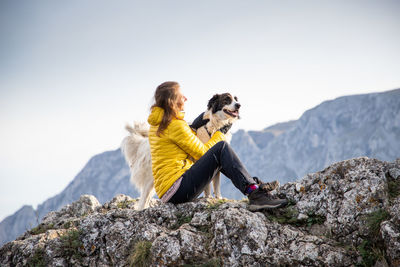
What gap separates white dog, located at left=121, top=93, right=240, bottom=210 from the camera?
7.01m

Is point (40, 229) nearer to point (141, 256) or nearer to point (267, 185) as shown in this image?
point (141, 256)

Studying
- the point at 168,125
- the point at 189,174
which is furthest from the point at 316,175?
the point at 168,125

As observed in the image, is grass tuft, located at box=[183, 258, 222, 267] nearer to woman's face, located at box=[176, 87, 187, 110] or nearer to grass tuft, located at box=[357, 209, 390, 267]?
grass tuft, located at box=[357, 209, 390, 267]

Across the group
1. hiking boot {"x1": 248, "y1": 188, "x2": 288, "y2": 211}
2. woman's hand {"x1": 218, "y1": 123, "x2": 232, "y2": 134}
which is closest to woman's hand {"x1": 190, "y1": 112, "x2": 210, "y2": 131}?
woman's hand {"x1": 218, "y1": 123, "x2": 232, "y2": 134}

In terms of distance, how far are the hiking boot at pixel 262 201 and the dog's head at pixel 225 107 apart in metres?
2.53

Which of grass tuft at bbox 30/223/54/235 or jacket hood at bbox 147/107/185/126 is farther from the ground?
jacket hood at bbox 147/107/185/126

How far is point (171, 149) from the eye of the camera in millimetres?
5195

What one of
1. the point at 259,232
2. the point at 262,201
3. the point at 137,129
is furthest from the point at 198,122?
the point at 259,232

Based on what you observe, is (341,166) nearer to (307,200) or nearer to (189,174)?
(307,200)

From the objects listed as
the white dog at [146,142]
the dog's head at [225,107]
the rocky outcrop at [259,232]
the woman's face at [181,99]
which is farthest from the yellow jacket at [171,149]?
the dog's head at [225,107]

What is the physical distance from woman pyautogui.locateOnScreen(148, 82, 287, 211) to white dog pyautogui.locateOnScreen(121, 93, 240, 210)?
1.37 metres

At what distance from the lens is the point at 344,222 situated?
428 centimetres

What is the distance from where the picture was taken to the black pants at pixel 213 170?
4.84 m

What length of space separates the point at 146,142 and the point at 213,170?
3140 millimetres
